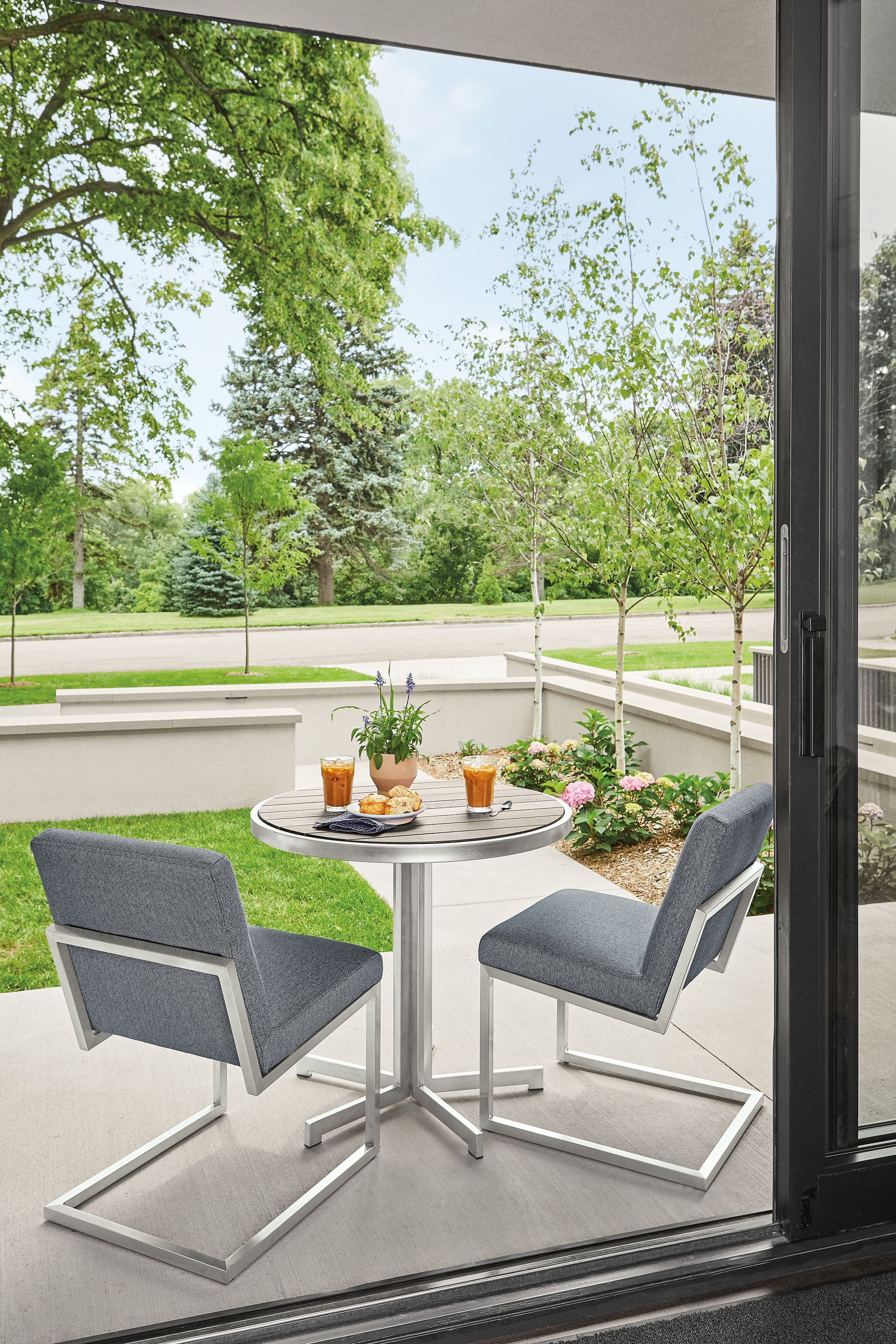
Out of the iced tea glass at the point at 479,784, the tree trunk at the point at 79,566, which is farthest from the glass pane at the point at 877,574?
the tree trunk at the point at 79,566

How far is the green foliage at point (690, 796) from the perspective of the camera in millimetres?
4711

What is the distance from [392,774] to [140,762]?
12.2ft

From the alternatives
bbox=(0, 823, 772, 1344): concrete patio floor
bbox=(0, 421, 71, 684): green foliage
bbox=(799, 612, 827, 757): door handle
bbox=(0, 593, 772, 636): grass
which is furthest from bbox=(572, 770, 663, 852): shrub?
bbox=(0, 593, 772, 636): grass

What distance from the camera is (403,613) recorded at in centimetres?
1831

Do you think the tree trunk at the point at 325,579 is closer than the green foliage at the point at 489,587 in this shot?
No

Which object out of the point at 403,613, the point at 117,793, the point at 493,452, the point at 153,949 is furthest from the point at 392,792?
the point at 403,613

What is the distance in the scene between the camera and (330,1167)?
2133 millimetres

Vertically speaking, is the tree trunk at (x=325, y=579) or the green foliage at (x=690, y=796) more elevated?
the tree trunk at (x=325, y=579)

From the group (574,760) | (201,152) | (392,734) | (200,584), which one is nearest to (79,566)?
Result: (200,584)

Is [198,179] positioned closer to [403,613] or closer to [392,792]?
[392,792]

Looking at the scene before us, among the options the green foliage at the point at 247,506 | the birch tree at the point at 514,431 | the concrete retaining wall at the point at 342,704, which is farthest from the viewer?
the green foliage at the point at 247,506

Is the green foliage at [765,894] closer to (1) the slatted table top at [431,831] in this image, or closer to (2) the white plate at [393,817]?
(1) the slatted table top at [431,831]

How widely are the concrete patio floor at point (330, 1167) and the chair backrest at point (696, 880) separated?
18.3 inches

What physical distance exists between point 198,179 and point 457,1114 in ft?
21.9
